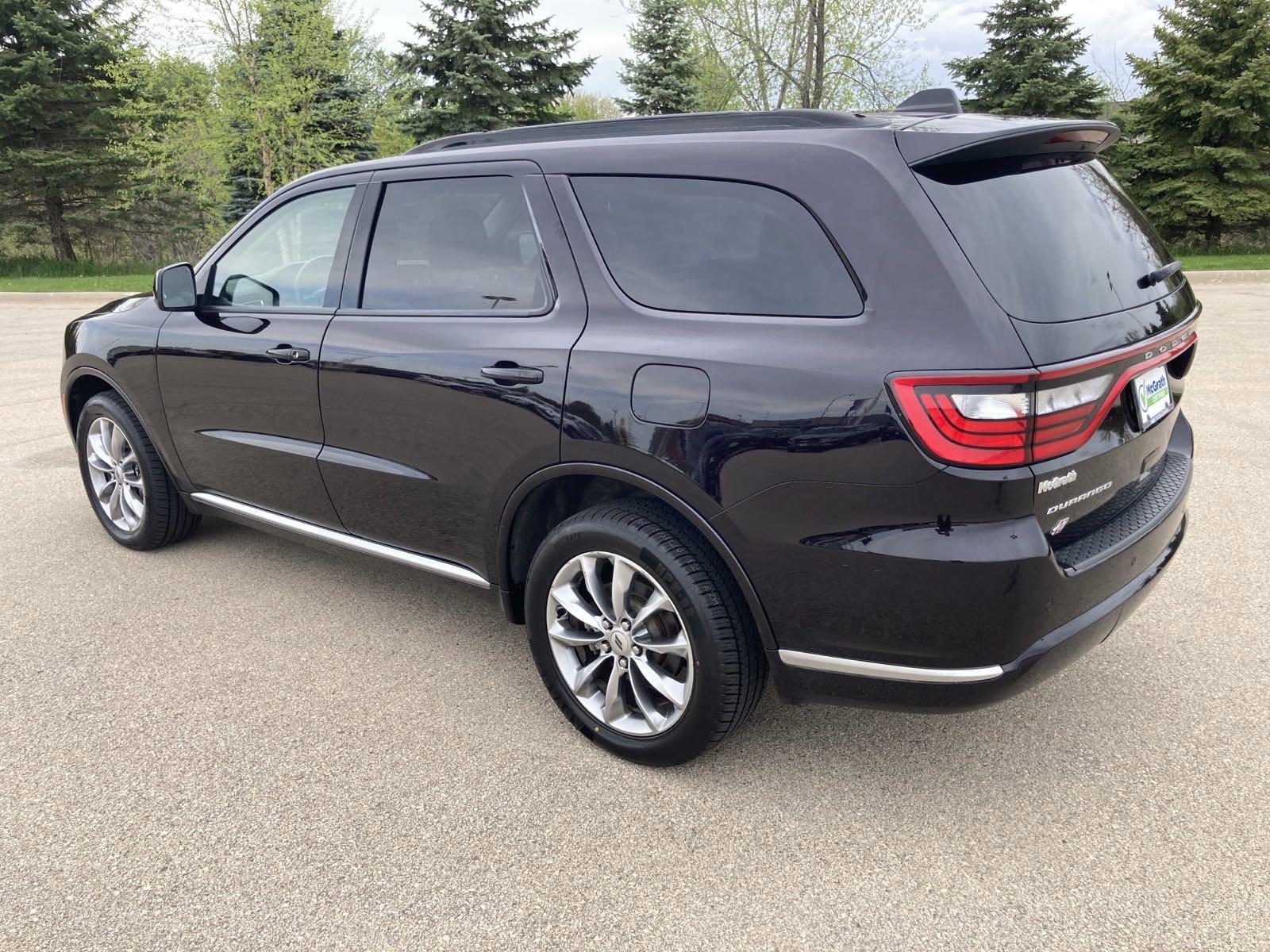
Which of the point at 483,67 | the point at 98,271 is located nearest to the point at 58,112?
the point at 98,271

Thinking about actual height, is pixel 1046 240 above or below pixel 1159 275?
above

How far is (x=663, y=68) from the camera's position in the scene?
25234 millimetres

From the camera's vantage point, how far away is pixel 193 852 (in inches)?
95.1

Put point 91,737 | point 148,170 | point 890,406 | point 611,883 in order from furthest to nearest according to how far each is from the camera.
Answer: point 148,170 → point 91,737 → point 611,883 → point 890,406

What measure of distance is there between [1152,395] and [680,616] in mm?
1417

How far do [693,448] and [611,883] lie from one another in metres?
1.11

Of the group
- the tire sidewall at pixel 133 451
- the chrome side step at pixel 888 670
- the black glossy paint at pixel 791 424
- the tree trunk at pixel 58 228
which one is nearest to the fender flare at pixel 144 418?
the tire sidewall at pixel 133 451

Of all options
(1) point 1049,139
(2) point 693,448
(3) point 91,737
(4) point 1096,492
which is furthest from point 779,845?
(3) point 91,737

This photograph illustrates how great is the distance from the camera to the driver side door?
3.50 m

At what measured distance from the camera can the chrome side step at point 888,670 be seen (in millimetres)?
2211

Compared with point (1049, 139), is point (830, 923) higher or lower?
lower

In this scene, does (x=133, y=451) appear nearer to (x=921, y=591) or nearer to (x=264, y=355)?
(x=264, y=355)

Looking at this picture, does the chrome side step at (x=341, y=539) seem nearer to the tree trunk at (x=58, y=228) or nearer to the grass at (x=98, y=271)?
the grass at (x=98, y=271)

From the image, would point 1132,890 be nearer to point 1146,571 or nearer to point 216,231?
point 1146,571
